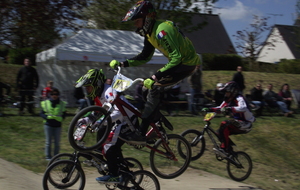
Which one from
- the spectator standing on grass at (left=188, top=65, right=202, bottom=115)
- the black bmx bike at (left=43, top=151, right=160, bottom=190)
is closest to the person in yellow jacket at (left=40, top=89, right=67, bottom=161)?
the black bmx bike at (left=43, top=151, right=160, bottom=190)

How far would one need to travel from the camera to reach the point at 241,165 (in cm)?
863

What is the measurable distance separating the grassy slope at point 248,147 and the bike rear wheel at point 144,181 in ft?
7.97

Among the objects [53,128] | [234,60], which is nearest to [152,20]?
[53,128]

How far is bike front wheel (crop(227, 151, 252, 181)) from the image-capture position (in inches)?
340

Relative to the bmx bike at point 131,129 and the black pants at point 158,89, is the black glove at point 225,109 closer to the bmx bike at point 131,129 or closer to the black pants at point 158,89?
the bmx bike at point 131,129

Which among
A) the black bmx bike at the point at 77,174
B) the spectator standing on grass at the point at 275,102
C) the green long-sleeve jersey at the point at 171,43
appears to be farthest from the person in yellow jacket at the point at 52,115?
the spectator standing on grass at the point at 275,102

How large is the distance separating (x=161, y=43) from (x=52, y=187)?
8.91 ft

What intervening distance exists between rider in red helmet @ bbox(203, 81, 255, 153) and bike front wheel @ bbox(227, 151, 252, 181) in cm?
31

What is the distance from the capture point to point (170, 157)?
6418 mm

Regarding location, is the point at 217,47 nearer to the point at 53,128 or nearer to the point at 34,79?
the point at 34,79

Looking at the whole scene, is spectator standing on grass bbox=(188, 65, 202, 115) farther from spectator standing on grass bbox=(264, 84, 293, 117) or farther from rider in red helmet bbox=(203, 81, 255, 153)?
rider in red helmet bbox=(203, 81, 255, 153)

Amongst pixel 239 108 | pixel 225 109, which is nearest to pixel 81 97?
pixel 225 109

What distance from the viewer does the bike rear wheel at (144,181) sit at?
576 centimetres

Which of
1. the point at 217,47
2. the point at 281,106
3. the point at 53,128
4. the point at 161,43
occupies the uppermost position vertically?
the point at 161,43
